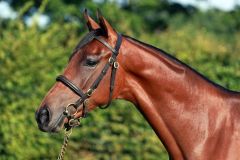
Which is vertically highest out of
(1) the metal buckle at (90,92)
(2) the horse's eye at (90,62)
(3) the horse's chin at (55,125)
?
(2) the horse's eye at (90,62)

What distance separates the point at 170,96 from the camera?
5.13 metres

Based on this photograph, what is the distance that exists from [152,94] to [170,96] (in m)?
0.13

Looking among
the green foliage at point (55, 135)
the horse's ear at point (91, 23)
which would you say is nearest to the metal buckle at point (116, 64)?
the horse's ear at point (91, 23)

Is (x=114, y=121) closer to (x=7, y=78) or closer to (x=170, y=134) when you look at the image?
(x=7, y=78)

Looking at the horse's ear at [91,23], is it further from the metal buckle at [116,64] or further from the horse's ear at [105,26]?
the metal buckle at [116,64]

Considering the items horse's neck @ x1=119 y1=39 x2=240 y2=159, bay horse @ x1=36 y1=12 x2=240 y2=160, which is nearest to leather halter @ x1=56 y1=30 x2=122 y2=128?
bay horse @ x1=36 y1=12 x2=240 y2=160

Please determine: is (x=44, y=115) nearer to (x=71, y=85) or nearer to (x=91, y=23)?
(x=71, y=85)

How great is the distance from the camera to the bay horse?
4.98 metres

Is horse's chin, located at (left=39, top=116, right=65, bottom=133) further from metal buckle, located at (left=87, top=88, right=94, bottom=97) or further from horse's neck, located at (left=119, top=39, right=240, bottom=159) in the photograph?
horse's neck, located at (left=119, top=39, right=240, bottom=159)

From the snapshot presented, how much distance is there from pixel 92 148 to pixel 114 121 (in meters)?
0.52

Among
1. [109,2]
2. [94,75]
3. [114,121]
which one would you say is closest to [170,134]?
[94,75]

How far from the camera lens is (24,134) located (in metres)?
10.1

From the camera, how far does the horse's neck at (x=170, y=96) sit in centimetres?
508

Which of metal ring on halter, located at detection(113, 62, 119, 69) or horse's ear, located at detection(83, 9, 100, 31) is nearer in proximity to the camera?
metal ring on halter, located at detection(113, 62, 119, 69)
